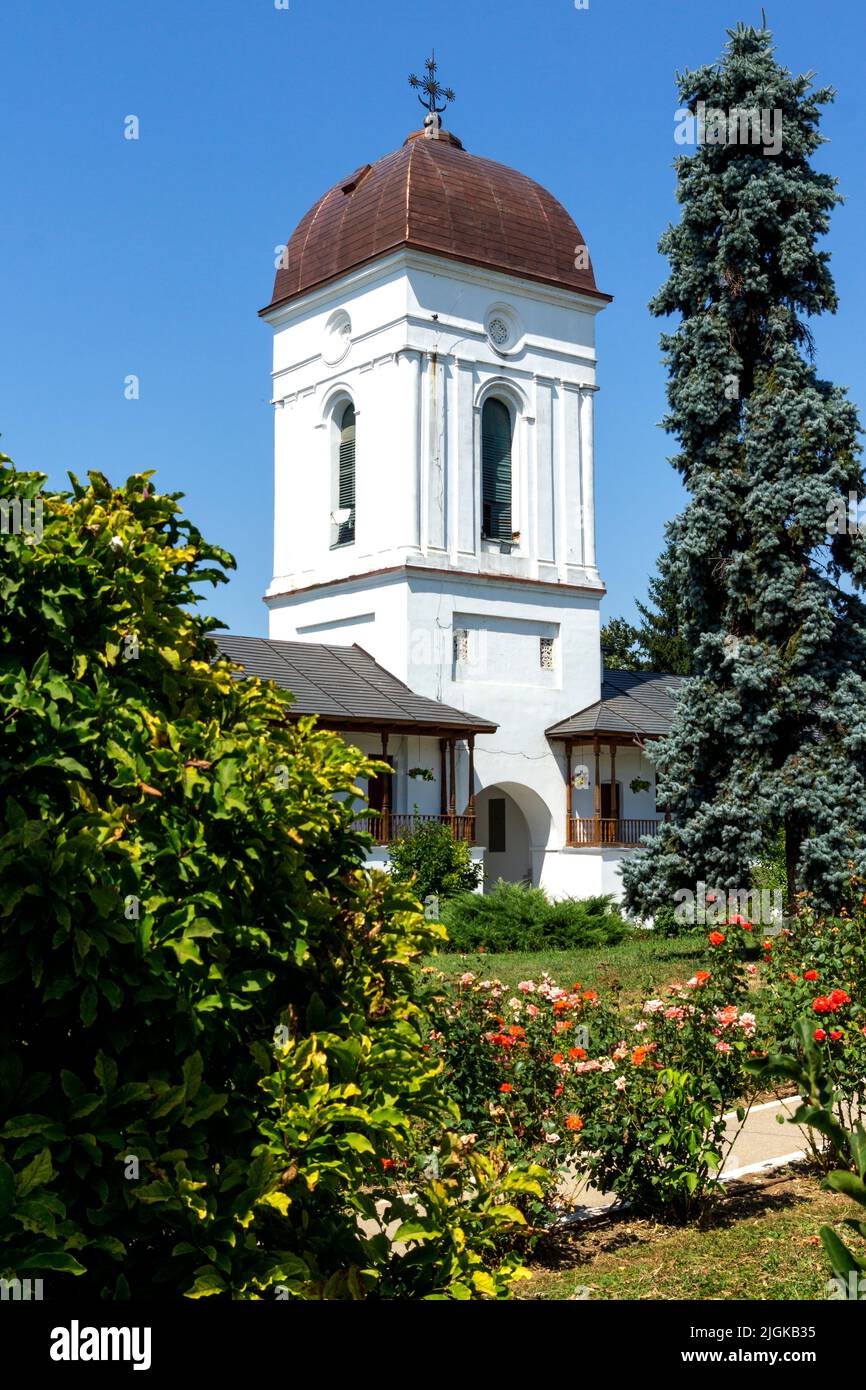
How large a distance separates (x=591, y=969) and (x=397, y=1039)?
13.3 meters

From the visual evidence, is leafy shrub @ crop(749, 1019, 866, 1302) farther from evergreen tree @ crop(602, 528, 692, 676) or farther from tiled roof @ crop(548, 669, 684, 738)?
evergreen tree @ crop(602, 528, 692, 676)

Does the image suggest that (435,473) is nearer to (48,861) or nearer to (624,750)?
(624,750)

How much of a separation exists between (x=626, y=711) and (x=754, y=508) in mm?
12040

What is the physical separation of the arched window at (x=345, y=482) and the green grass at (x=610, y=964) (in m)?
13.4

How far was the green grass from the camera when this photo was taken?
15352mm

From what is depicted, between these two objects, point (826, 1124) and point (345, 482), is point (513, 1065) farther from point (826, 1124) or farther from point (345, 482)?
point (345, 482)

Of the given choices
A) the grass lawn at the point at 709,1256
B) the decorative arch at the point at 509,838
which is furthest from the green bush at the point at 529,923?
the grass lawn at the point at 709,1256

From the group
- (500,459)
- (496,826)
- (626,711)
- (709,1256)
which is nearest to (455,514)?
(500,459)

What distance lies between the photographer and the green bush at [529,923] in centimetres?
2125

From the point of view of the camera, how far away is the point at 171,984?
335 centimetres

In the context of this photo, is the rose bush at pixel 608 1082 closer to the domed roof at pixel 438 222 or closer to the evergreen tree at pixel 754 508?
the evergreen tree at pixel 754 508

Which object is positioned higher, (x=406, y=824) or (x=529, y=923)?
(x=406, y=824)

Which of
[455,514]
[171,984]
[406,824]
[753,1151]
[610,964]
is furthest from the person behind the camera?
[455,514]

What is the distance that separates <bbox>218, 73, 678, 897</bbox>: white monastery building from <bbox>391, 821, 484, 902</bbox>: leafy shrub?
0.80 m
